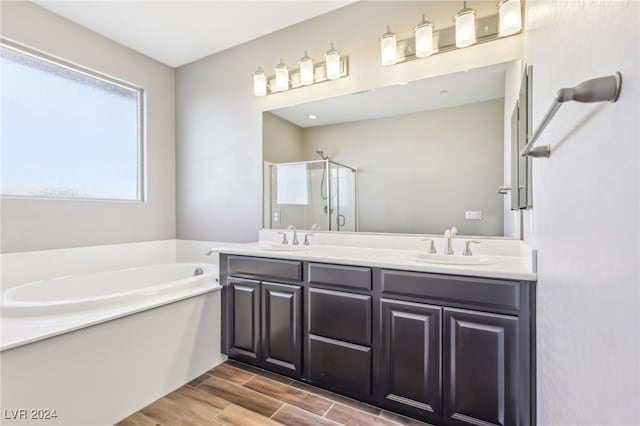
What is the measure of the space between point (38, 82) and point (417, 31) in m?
2.90

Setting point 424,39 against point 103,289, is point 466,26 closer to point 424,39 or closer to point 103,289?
point 424,39

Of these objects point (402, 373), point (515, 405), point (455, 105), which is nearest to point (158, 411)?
point (402, 373)

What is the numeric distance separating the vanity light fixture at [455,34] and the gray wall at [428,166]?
1.27ft

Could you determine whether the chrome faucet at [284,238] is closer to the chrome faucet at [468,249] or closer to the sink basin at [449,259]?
the sink basin at [449,259]

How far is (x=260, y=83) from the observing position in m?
2.64

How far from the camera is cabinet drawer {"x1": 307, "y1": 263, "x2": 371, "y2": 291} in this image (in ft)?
5.49

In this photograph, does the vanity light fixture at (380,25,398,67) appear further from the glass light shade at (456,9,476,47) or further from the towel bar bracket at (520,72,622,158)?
the towel bar bracket at (520,72,622,158)

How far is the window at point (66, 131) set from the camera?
87.5 inches

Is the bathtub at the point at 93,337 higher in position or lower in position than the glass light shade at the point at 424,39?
lower

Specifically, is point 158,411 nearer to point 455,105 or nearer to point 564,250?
point 564,250

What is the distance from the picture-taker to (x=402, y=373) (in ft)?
5.12

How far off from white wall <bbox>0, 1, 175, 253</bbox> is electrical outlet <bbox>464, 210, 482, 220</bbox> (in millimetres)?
2887

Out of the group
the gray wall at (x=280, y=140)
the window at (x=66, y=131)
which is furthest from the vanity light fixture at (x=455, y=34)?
the window at (x=66, y=131)

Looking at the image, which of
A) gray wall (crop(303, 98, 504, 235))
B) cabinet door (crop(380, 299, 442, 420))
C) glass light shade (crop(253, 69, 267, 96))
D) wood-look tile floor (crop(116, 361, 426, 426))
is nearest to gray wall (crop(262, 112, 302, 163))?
glass light shade (crop(253, 69, 267, 96))
